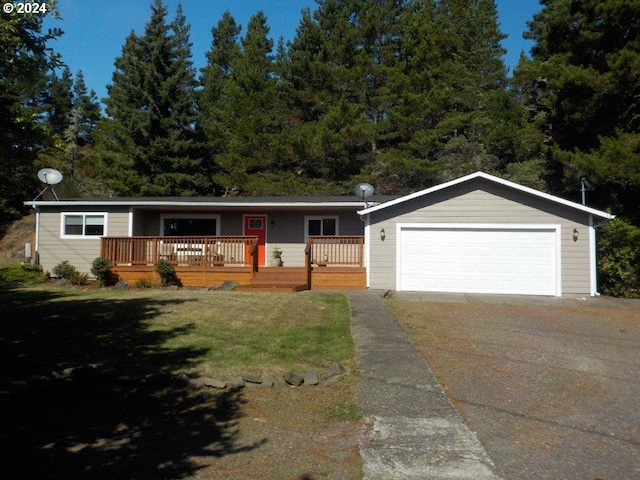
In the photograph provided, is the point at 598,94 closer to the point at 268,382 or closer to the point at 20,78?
the point at 268,382

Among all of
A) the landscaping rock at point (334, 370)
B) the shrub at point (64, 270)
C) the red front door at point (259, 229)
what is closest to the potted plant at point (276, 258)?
the red front door at point (259, 229)

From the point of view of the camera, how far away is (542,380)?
19.3 feet

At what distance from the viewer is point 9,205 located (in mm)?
31984

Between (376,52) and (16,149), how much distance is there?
27456mm

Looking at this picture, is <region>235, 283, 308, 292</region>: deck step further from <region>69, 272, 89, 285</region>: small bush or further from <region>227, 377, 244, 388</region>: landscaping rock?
<region>227, 377, 244, 388</region>: landscaping rock

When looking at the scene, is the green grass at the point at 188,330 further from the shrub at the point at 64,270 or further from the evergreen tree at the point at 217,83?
the evergreen tree at the point at 217,83

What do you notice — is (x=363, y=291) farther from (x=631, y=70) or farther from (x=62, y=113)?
(x=62, y=113)

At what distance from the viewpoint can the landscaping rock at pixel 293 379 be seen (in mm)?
5723

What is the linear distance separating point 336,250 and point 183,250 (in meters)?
4.88

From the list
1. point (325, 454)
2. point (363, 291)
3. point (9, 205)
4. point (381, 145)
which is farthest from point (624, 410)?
point (9, 205)

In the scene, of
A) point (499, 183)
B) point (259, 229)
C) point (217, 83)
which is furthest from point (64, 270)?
point (217, 83)

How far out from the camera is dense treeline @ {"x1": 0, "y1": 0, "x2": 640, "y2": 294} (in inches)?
830

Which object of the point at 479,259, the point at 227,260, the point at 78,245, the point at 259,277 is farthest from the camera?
the point at 78,245

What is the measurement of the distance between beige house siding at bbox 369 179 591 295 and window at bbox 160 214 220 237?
21.7 ft
